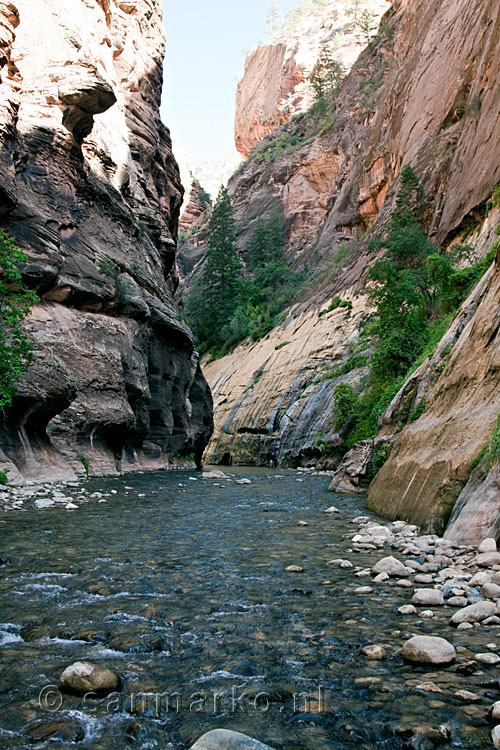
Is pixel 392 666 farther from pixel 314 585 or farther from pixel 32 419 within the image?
pixel 32 419

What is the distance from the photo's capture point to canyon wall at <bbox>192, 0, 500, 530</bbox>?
30.4ft

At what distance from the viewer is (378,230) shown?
37.8 m

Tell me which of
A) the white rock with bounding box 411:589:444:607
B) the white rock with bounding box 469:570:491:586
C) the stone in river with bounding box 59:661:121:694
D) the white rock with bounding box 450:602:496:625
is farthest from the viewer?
the white rock with bounding box 469:570:491:586

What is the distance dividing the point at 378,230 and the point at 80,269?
80.9 ft

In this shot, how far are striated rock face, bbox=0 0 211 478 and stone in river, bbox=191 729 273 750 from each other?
1350 centimetres

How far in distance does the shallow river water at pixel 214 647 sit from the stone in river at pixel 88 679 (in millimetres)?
76

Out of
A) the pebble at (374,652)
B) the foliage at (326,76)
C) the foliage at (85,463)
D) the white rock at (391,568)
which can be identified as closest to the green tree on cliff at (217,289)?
the foliage at (326,76)


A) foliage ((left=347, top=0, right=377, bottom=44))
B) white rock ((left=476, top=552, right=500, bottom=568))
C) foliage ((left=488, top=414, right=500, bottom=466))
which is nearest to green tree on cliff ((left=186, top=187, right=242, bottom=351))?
foliage ((left=347, top=0, right=377, bottom=44))

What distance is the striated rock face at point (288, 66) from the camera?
80562 millimetres

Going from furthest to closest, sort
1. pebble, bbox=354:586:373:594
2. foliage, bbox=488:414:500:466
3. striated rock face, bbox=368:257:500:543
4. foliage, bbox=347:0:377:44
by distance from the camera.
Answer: foliage, bbox=347:0:377:44, striated rock face, bbox=368:257:500:543, foliage, bbox=488:414:500:466, pebble, bbox=354:586:373:594

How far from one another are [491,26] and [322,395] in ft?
72.1

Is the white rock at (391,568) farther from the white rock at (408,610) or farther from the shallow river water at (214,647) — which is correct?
the white rock at (408,610)

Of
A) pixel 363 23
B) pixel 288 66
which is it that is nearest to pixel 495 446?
pixel 363 23

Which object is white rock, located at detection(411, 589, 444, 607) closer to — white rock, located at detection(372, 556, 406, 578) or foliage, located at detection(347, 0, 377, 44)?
white rock, located at detection(372, 556, 406, 578)
